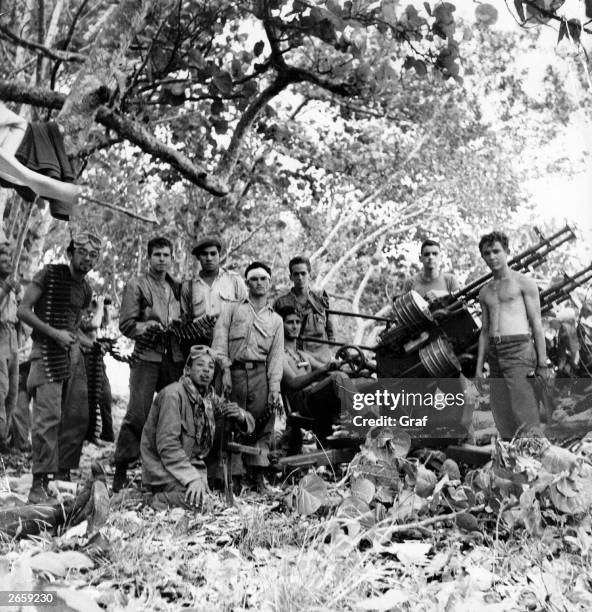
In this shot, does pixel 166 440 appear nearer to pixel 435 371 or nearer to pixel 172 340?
pixel 172 340

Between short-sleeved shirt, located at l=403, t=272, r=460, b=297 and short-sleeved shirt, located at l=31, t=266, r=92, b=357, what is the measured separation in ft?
7.77

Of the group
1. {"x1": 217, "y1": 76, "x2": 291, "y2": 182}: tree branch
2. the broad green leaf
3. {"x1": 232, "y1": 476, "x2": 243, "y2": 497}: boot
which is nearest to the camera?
the broad green leaf

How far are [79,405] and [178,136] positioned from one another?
4024mm

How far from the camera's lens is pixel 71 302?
486 centimetres

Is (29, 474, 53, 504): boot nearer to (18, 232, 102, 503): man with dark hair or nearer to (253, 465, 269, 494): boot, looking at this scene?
(18, 232, 102, 503): man with dark hair

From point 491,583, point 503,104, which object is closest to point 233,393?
point 491,583

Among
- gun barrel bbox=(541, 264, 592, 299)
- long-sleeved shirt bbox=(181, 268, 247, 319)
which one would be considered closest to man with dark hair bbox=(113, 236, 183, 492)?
long-sleeved shirt bbox=(181, 268, 247, 319)

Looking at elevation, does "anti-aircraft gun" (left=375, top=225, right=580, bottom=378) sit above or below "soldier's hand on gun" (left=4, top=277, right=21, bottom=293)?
below

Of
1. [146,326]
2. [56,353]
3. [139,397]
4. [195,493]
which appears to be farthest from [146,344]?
[195,493]

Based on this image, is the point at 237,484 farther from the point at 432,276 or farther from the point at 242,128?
the point at 242,128

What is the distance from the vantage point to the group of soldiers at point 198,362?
14.9ft

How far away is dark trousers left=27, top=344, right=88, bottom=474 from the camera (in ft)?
15.4

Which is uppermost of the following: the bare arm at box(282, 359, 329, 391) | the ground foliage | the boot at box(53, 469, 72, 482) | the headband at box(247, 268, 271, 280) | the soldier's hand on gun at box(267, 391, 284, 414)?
the headband at box(247, 268, 271, 280)

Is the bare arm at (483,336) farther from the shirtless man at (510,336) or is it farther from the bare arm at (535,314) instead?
the bare arm at (535,314)
